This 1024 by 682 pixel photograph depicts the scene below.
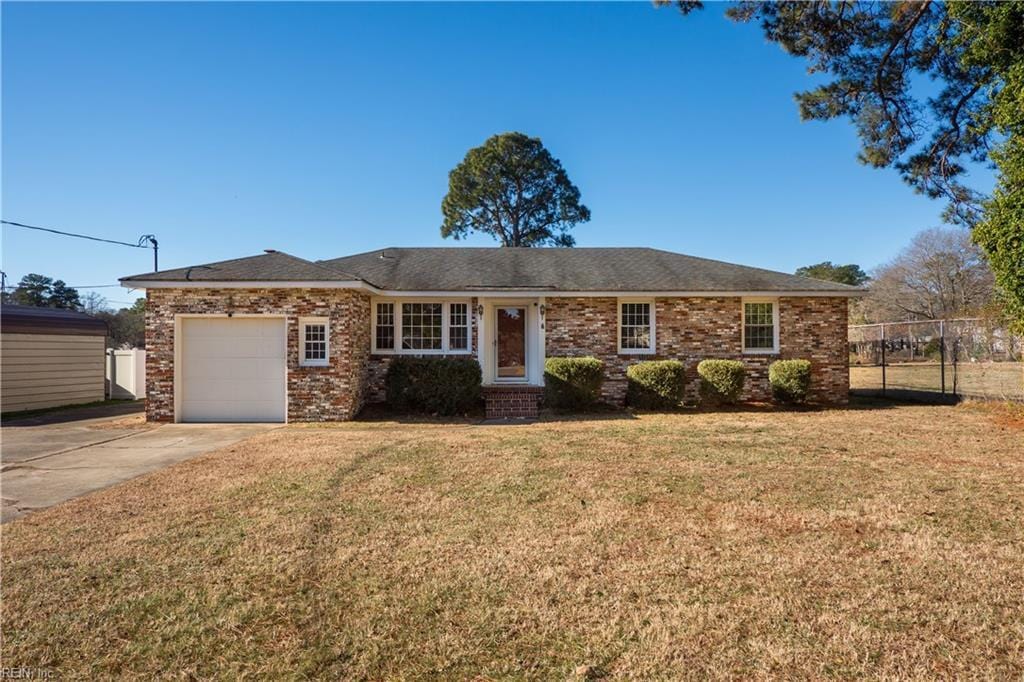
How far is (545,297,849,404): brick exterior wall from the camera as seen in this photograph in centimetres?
1364

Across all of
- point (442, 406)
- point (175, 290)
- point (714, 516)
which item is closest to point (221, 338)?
point (175, 290)

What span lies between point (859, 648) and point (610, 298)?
11.2 metres

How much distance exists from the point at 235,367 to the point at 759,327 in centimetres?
1289

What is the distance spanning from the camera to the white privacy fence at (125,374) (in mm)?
17156

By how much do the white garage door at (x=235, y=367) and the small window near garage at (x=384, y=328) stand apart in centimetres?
266

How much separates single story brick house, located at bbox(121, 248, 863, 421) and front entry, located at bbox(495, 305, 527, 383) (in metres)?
0.04

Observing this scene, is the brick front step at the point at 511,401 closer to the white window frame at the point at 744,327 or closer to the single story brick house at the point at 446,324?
the single story brick house at the point at 446,324

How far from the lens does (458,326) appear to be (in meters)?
13.8

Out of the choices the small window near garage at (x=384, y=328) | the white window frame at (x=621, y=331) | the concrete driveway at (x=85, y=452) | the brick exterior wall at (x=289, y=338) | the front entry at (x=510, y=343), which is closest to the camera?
the concrete driveway at (x=85, y=452)

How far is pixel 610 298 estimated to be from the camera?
13719mm

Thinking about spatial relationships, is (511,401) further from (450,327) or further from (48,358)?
(48,358)

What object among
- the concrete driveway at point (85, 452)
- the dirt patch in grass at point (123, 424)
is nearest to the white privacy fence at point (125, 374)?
the concrete driveway at point (85, 452)

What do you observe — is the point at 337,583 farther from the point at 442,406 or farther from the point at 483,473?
the point at 442,406

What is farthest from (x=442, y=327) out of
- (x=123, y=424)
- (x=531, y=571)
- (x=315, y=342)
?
(x=531, y=571)
